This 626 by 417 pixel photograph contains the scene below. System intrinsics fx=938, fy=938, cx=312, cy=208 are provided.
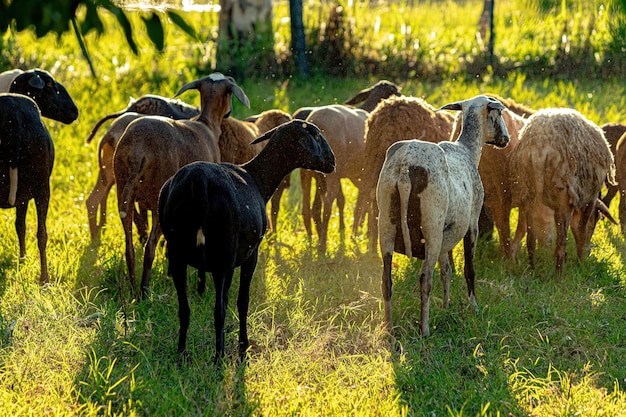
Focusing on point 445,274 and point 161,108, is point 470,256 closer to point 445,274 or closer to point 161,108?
point 445,274

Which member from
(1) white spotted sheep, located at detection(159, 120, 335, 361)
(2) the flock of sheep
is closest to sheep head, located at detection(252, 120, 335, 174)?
(2) the flock of sheep

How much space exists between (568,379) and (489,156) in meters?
2.74

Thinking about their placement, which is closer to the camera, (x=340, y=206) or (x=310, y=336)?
(x=310, y=336)

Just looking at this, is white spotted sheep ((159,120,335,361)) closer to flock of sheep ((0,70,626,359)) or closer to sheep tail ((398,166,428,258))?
flock of sheep ((0,70,626,359))

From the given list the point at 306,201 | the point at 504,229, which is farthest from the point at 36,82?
the point at 504,229

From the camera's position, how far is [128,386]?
16.9ft

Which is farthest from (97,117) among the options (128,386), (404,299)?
(128,386)

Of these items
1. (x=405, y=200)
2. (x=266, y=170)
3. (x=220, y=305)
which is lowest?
(x=220, y=305)

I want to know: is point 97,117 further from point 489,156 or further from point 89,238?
point 489,156

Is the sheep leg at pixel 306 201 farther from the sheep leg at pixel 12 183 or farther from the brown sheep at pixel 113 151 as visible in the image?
the sheep leg at pixel 12 183

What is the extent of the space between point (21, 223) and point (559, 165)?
13.8ft

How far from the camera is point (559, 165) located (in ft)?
23.6

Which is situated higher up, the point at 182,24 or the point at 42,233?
the point at 182,24

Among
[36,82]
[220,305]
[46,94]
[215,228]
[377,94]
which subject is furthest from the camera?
[377,94]
